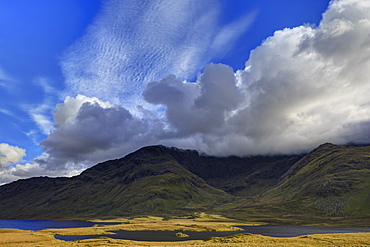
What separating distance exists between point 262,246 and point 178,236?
8849cm

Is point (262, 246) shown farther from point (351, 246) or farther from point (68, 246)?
point (68, 246)

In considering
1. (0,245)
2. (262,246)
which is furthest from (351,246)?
(0,245)

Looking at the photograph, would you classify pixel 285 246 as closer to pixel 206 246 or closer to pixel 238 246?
pixel 238 246

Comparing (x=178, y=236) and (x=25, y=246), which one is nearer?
(x=25, y=246)

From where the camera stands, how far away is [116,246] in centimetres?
9000

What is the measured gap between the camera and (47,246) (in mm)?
91750

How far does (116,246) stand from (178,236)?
243 ft

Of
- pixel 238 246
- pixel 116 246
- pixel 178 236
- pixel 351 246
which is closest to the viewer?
pixel 351 246

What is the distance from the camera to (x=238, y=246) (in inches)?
3142

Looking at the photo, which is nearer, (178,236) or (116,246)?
(116,246)

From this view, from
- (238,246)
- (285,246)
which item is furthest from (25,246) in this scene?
(285,246)

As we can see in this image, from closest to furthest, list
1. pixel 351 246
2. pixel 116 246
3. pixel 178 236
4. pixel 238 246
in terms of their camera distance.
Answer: pixel 351 246
pixel 238 246
pixel 116 246
pixel 178 236

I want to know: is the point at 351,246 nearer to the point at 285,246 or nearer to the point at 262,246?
the point at 285,246

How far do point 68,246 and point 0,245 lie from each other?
925 inches
